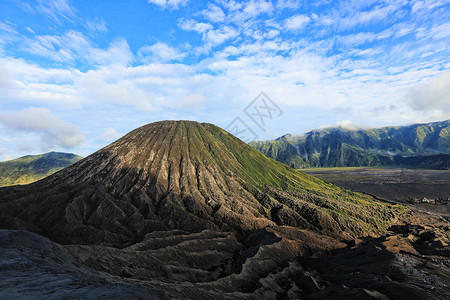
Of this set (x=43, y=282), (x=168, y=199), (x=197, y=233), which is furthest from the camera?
(x=168, y=199)

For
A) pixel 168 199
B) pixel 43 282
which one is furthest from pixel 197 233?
pixel 43 282

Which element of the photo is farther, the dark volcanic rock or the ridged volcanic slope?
the ridged volcanic slope

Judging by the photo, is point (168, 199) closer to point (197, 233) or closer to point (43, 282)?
point (197, 233)

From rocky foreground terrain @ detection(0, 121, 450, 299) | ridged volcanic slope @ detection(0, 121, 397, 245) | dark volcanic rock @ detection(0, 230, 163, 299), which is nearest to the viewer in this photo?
dark volcanic rock @ detection(0, 230, 163, 299)

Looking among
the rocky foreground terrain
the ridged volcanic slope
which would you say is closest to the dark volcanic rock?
the rocky foreground terrain

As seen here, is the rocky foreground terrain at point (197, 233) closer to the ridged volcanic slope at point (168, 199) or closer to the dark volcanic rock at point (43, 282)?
the dark volcanic rock at point (43, 282)

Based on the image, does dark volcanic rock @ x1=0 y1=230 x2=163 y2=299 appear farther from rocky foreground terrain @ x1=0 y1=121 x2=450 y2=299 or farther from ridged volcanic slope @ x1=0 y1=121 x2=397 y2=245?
ridged volcanic slope @ x1=0 y1=121 x2=397 y2=245

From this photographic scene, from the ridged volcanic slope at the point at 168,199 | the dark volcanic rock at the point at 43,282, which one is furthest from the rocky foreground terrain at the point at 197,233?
the ridged volcanic slope at the point at 168,199
